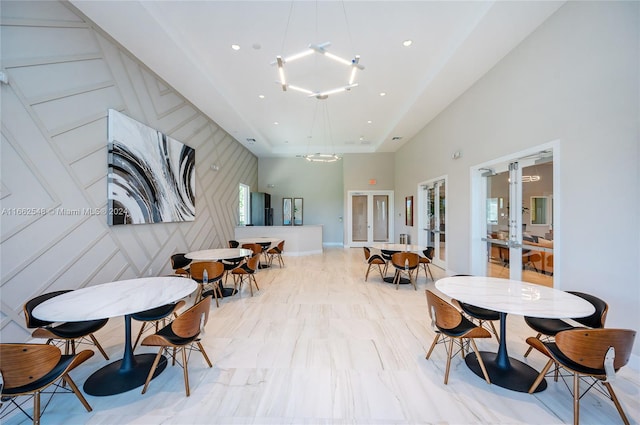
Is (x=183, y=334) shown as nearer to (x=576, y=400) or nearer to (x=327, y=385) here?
(x=327, y=385)

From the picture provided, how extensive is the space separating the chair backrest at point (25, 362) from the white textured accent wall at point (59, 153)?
1.58m

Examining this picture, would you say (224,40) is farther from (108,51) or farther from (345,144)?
(345,144)

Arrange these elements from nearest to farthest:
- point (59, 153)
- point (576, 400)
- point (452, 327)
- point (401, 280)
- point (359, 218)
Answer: point (576, 400) → point (452, 327) → point (59, 153) → point (401, 280) → point (359, 218)

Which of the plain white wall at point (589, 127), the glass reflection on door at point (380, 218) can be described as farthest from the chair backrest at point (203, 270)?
the glass reflection on door at point (380, 218)

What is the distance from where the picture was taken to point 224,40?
3.99 meters

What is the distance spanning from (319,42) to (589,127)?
380 cm

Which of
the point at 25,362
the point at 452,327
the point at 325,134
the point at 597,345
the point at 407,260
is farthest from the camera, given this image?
the point at 325,134

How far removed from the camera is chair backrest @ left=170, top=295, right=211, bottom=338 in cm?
202

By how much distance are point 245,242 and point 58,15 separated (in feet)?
16.1

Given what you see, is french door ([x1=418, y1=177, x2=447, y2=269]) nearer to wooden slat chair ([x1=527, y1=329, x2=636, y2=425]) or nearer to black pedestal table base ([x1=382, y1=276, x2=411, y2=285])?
black pedestal table base ([x1=382, y1=276, x2=411, y2=285])

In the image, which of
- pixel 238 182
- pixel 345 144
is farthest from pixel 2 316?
pixel 345 144

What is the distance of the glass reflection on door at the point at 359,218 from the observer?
10.8 metres

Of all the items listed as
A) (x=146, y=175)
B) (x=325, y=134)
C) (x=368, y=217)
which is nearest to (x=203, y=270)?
(x=146, y=175)

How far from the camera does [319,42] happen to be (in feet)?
13.7
